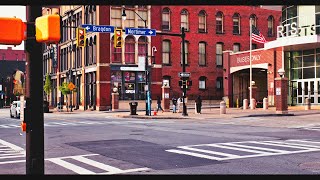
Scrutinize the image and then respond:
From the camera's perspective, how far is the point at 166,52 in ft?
211

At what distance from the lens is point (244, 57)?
57.6 metres

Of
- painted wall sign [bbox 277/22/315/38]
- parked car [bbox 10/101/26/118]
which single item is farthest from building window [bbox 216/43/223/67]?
parked car [bbox 10/101/26/118]

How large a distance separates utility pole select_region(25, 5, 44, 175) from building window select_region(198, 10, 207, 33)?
59856 mm

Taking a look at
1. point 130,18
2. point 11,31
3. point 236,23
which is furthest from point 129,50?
point 11,31

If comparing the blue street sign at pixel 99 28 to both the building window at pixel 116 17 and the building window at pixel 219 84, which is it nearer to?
the building window at pixel 116 17

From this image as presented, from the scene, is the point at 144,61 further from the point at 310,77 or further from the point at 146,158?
the point at 146,158

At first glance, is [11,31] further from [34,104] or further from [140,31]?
[140,31]

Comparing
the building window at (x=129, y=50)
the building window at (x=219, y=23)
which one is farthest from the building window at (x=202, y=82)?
the building window at (x=129, y=50)

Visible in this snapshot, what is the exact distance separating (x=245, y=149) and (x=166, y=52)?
50.0 metres

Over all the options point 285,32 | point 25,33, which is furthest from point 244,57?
point 25,33

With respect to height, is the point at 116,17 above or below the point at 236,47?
above

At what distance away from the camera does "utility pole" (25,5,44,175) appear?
7.24 metres

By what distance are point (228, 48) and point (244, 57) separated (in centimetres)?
1115

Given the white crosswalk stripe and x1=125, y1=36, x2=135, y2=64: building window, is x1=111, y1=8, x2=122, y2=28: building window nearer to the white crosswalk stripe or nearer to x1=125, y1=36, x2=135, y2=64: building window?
x1=125, y1=36, x2=135, y2=64: building window
